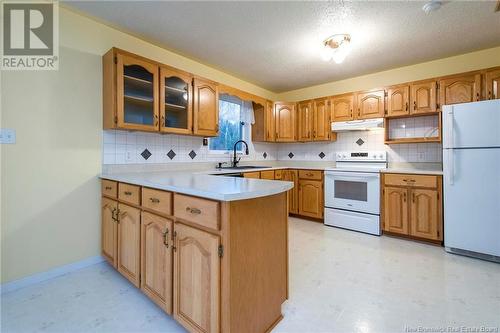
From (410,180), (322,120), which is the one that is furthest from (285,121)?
(410,180)

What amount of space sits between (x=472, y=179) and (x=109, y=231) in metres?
3.72

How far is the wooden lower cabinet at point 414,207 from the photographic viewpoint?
9.04 feet

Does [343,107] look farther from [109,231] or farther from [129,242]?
[109,231]

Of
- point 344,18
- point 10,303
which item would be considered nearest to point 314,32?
point 344,18

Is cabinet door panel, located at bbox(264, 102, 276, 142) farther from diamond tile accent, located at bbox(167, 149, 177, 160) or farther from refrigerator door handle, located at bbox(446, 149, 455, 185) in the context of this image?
refrigerator door handle, located at bbox(446, 149, 455, 185)

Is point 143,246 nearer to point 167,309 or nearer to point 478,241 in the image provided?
point 167,309

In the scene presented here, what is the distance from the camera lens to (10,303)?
168 cm

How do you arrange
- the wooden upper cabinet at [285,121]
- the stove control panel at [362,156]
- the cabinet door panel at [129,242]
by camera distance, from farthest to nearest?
the wooden upper cabinet at [285,121], the stove control panel at [362,156], the cabinet door panel at [129,242]

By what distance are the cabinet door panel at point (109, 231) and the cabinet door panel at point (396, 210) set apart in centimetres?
322

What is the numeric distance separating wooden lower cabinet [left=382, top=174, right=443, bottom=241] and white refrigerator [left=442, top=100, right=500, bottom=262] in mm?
156

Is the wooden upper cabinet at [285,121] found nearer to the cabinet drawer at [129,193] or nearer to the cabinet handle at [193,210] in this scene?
the cabinet drawer at [129,193]

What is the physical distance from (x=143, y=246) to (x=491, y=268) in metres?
3.17

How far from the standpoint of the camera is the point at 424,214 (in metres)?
2.83

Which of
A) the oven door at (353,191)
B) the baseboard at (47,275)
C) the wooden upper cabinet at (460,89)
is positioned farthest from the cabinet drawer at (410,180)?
the baseboard at (47,275)
